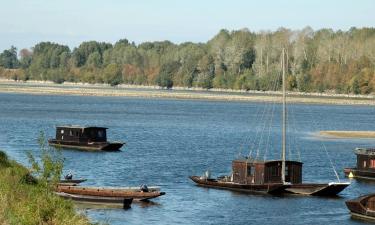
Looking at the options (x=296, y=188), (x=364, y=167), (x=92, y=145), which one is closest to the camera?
(x=296, y=188)

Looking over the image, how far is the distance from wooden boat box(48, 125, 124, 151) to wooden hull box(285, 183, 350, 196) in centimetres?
3457

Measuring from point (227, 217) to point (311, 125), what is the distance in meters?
103

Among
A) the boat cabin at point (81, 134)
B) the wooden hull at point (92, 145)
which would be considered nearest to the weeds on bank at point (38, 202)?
the wooden hull at point (92, 145)

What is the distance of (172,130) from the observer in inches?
5290

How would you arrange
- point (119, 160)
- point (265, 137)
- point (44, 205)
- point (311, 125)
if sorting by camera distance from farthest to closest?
1. point (311, 125)
2. point (265, 137)
3. point (119, 160)
4. point (44, 205)

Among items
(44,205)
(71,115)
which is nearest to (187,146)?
(71,115)

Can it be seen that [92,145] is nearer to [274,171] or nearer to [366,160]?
[366,160]

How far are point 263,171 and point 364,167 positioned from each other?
15795 mm

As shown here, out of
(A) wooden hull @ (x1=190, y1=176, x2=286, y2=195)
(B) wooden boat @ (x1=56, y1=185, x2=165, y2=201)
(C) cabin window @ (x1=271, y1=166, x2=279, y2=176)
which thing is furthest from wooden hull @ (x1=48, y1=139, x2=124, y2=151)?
(B) wooden boat @ (x1=56, y1=185, x2=165, y2=201)

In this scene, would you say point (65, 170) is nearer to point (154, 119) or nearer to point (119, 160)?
point (119, 160)

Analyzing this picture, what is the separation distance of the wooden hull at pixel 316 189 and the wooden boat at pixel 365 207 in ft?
31.5

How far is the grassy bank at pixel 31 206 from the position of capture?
30547mm

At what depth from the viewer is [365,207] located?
5353 cm

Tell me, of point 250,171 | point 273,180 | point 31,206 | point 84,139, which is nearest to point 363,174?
point 273,180
